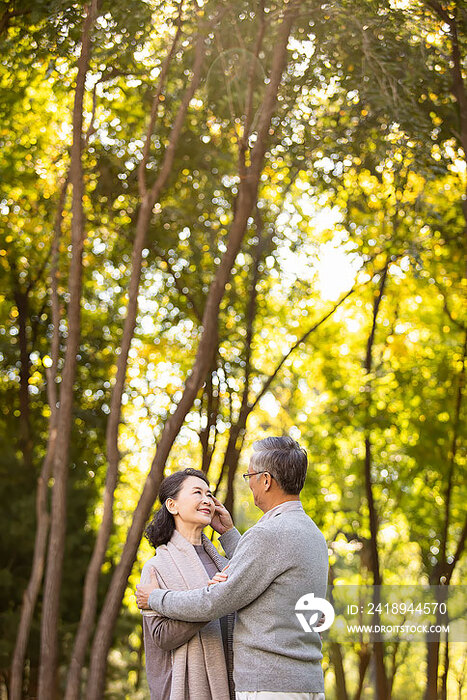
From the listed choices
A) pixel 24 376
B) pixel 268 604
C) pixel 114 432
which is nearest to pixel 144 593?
pixel 268 604

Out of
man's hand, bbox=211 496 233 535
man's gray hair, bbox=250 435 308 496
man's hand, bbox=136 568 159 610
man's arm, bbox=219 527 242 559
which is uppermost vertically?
man's gray hair, bbox=250 435 308 496

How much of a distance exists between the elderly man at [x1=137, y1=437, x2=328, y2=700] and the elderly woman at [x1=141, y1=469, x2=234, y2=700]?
3.6 inches

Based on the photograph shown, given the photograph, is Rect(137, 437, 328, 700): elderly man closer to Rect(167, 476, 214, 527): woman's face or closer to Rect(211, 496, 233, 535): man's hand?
Rect(167, 476, 214, 527): woman's face

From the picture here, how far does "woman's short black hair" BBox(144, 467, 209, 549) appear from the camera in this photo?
113 inches

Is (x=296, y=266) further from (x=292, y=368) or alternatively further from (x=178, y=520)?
(x=178, y=520)

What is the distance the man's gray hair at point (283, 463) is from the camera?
260 cm

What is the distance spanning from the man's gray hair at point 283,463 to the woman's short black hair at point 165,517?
1.28 ft

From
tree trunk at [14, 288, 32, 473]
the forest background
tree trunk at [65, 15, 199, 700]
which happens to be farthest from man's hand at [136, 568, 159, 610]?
tree trunk at [14, 288, 32, 473]

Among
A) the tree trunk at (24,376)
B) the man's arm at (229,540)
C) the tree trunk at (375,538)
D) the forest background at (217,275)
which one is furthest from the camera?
the tree trunk at (24,376)

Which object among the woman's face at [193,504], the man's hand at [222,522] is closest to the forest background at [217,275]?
the man's hand at [222,522]

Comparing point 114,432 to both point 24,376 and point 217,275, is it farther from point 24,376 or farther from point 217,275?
point 24,376

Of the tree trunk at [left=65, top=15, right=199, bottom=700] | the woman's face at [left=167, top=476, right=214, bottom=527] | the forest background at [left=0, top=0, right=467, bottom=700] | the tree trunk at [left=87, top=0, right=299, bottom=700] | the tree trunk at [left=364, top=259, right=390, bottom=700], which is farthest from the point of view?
the tree trunk at [left=364, top=259, right=390, bottom=700]

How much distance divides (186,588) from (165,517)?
0.31 m

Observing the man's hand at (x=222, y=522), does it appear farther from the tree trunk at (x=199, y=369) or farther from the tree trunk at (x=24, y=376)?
the tree trunk at (x=24, y=376)
